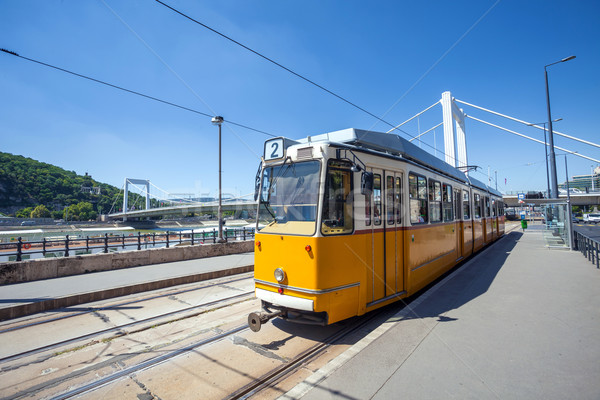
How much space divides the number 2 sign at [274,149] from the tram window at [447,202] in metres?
5.16

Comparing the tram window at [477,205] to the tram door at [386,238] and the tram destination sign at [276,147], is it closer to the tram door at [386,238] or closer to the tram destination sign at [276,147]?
the tram door at [386,238]

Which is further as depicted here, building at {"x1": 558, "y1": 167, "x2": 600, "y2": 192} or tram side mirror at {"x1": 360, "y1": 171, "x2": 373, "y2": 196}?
building at {"x1": 558, "y1": 167, "x2": 600, "y2": 192}

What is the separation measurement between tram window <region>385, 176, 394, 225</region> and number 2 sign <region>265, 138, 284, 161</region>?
208 centimetres

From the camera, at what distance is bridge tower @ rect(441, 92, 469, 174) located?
3231cm

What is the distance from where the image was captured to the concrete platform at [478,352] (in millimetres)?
3096

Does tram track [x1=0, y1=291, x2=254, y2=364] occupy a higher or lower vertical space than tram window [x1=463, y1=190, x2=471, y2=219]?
A: lower

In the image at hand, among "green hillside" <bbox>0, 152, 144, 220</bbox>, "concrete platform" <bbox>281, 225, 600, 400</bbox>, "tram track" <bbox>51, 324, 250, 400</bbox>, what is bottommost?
"tram track" <bbox>51, 324, 250, 400</bbox>

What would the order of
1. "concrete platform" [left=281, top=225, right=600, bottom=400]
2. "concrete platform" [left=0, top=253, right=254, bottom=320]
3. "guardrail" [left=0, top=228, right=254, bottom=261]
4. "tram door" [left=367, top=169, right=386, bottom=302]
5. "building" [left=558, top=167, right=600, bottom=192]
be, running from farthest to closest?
"building" [left=558, top=167, right=600, bottom=192] < "guardrail" [left=0, top=228, right=254, bottom=261] < "concrete platform" [left=0, top=253, right=254, bottom=320] < "tram door" [left=367, top=169, right=386, bottom=302] < "concrete platform" [left=281, top=225, right=600, bottom=400]

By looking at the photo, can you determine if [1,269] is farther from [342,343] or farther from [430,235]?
[430,235]

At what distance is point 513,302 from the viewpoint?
230 inches

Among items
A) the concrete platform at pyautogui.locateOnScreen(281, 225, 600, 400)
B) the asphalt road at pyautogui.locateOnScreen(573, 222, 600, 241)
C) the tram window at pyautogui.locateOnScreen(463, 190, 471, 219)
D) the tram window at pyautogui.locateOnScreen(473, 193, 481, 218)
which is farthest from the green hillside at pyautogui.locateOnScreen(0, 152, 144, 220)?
the asphalt road at pyautogui.locateOnScreen(573, 222, 600, 241)

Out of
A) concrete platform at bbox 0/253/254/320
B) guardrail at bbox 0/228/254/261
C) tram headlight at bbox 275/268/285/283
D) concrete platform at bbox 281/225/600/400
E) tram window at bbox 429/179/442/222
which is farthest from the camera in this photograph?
guardrail at bbox 0/228/254/261

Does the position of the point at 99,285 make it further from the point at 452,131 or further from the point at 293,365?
the point at 452,131

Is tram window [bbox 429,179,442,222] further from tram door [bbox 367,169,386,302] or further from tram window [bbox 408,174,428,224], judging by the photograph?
tram door [bbox 367,169,386,302]
